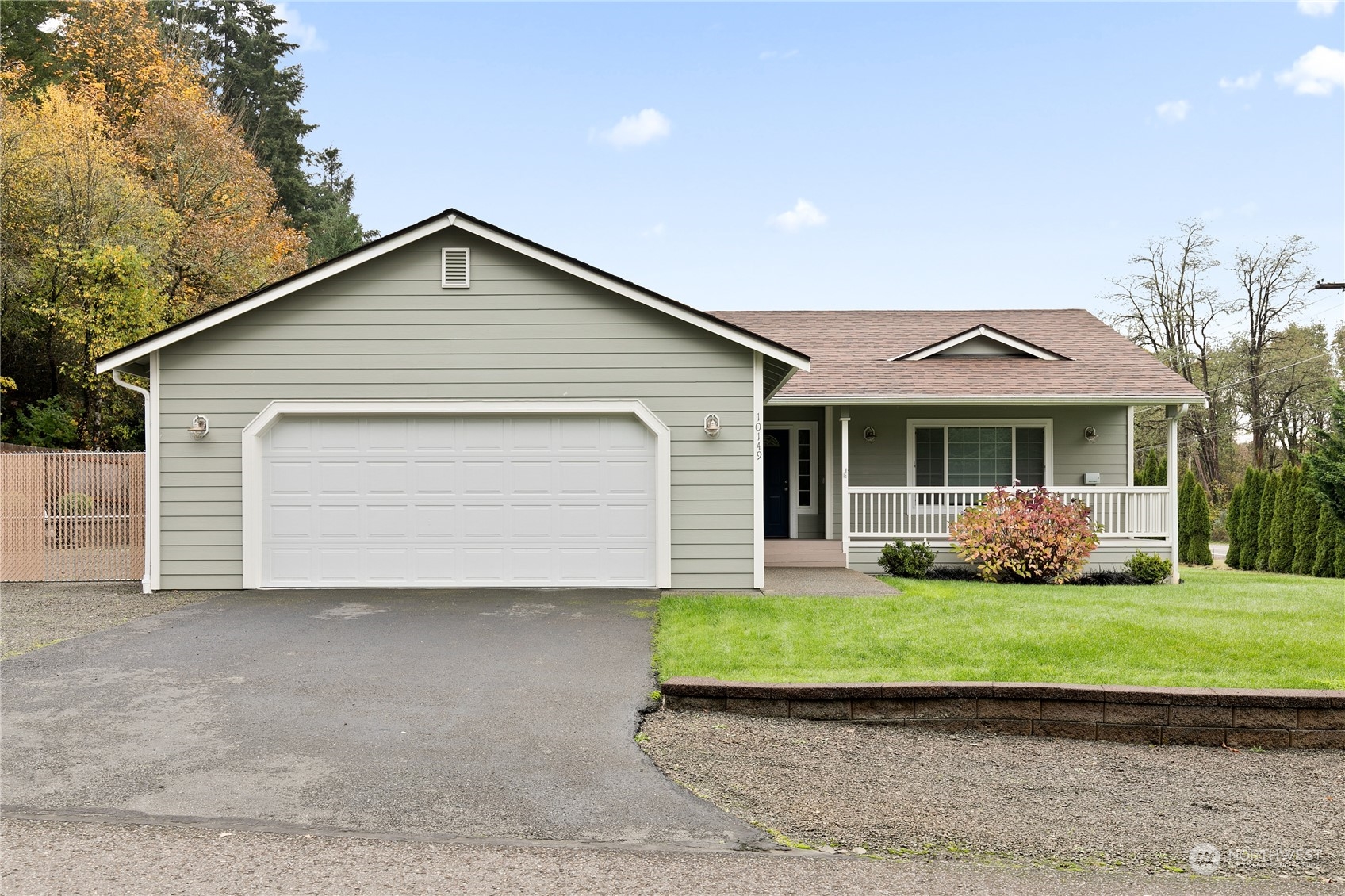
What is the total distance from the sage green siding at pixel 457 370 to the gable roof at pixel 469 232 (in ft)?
0.47

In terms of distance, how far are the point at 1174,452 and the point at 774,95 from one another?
13.5 metres

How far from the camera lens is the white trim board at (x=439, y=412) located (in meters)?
10.6

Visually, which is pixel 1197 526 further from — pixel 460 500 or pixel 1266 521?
pixel 460 500

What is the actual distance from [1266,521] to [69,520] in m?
21.8

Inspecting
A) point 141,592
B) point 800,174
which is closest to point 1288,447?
point 800,174

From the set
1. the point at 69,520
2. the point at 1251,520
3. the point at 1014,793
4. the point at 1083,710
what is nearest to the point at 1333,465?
the point at 1251,520

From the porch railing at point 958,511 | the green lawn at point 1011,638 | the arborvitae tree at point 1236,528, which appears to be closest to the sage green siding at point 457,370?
the green lawn at point 1011,638

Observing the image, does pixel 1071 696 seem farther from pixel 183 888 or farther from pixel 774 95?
pixel 774 95

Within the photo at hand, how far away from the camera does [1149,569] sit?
13.2m

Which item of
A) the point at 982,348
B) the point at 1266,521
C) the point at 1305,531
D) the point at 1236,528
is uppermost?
the point at 982,348

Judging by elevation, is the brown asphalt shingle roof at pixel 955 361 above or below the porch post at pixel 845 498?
above

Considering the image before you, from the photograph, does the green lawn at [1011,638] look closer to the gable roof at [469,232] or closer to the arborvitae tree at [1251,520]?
the gable roof at [469,232]

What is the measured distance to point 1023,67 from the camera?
64.4ft

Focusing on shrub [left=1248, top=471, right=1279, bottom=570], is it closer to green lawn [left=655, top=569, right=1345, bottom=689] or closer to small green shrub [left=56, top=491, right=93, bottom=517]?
green lawn [left=655, top=569, right=1345, bottom=689]
